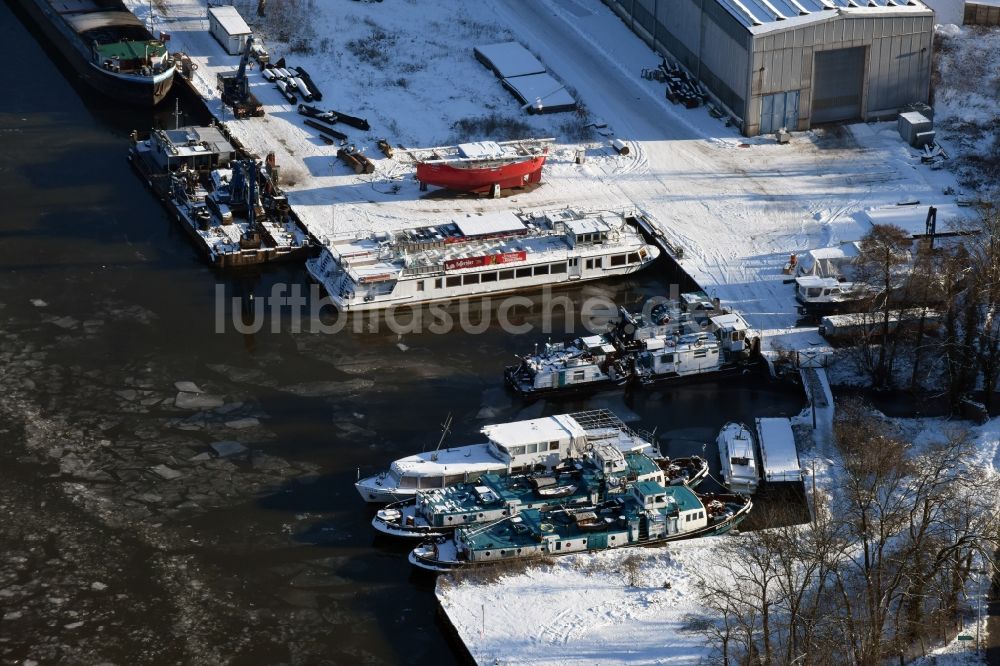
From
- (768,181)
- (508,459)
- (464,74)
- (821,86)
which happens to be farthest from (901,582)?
(464,74)

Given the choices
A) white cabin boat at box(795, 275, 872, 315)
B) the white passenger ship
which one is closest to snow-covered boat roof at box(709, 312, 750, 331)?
white cabin boat at box(795, 275, 872, 315)

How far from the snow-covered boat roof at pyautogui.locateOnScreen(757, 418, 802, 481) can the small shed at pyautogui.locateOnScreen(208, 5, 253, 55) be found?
145 feet

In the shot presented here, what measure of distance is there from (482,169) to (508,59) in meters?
15.9

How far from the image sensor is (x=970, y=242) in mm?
75438

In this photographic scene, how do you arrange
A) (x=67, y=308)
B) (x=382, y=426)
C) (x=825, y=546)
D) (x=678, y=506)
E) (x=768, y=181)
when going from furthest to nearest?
(x=768, y=181), (x=67, y=308), (x=382, y=426), (x=678, y=506), (x=825, y=546)

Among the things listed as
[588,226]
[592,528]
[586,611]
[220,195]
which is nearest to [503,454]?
[592,528]

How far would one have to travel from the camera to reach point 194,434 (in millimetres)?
65625

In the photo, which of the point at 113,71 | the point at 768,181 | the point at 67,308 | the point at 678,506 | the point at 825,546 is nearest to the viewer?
the point at 825,546

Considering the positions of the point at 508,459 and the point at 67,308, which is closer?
the point at 508,459

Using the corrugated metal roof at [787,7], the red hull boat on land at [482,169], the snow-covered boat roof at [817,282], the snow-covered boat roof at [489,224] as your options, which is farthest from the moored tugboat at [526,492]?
the corrugated metal roof at [787,7]

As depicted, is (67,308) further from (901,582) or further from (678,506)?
(901,582)

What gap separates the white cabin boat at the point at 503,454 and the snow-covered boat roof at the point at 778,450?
458 cm

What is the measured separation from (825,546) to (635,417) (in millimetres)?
17999

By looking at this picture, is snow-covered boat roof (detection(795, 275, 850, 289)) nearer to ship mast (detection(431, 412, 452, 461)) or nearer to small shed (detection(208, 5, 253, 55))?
ship mast (detection(431, 412, 452, 461))
